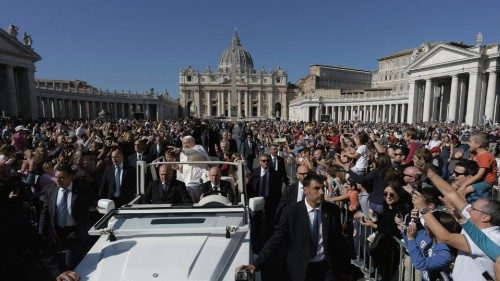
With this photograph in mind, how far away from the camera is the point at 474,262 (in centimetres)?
283

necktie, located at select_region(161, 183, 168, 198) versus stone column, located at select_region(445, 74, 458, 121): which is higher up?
stone column, located at select_region(445, 74, 458, 121)

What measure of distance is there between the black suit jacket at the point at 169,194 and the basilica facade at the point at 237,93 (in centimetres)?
11953

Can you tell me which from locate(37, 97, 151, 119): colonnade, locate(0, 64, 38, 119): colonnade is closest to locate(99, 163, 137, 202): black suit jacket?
locate(0, 64, 38, 119): colonnade

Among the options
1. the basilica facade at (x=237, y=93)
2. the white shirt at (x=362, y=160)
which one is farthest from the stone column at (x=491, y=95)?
the basilica facade at (x=237, y=93)

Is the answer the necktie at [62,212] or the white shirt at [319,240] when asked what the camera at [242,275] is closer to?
the white shirt at [319,240]

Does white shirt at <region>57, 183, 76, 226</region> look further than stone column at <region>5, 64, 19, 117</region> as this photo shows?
No

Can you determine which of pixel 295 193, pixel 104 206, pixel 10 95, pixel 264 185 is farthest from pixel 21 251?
pixel 10 95

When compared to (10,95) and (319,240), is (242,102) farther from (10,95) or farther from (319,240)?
(319,240)

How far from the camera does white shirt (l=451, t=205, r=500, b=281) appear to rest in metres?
2.70

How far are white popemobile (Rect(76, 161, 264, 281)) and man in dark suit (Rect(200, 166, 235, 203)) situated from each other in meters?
1.05

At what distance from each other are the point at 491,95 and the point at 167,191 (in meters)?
55.6

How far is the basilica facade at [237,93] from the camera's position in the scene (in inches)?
4956

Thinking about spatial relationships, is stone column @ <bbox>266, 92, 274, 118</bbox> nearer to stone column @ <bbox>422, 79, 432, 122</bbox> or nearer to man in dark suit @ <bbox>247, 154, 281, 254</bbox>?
stone column @ <bbox>422, 79, 432, 122</bbox>

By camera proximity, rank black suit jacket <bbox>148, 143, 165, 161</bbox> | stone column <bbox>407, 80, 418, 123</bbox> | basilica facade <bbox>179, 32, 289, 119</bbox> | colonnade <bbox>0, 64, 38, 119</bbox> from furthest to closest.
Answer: basilica facade <bbox>179, 32, 289, 119</bbox> < stone column <bbox>407, 80, 418, 123</bbox> < colonnade <bbox>0, 64, 38, 119</bbox> < black suit jacket <bbox>148, 143, 165, 161</bbox>
